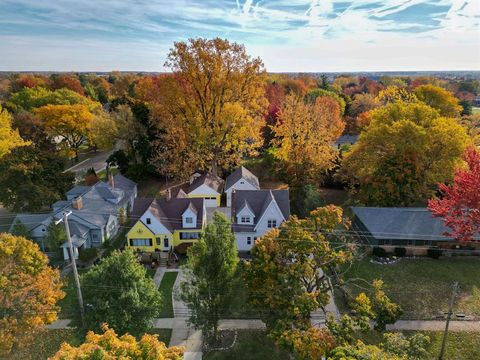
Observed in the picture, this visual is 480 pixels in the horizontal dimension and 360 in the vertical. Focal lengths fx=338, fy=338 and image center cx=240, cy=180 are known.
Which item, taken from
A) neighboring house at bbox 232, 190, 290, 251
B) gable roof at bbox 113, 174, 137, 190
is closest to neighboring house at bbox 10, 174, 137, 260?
gable roof at bbox 113, 174, 137, 190

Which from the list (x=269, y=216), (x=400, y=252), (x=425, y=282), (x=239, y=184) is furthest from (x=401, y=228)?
(x=239, y=184)

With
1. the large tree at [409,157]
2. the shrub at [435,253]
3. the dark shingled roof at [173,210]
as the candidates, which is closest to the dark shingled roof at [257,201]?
the dark shingled roof at [173,210]

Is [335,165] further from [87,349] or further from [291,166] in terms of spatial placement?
[87,349]

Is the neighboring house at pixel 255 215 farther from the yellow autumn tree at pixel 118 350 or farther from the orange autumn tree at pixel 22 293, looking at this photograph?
the yellow autumn tree at pixel 118 350

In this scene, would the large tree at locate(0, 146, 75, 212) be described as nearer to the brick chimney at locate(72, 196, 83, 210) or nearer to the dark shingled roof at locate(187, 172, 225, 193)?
the brick chimney at locate(72, 196, 83, 210)

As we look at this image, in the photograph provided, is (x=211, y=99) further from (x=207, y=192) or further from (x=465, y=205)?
(x=465, y=205)

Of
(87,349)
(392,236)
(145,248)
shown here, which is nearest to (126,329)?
(87,349)

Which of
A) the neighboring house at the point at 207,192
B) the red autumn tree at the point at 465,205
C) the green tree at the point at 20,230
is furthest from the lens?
the neighboring house at the point at 207,192
